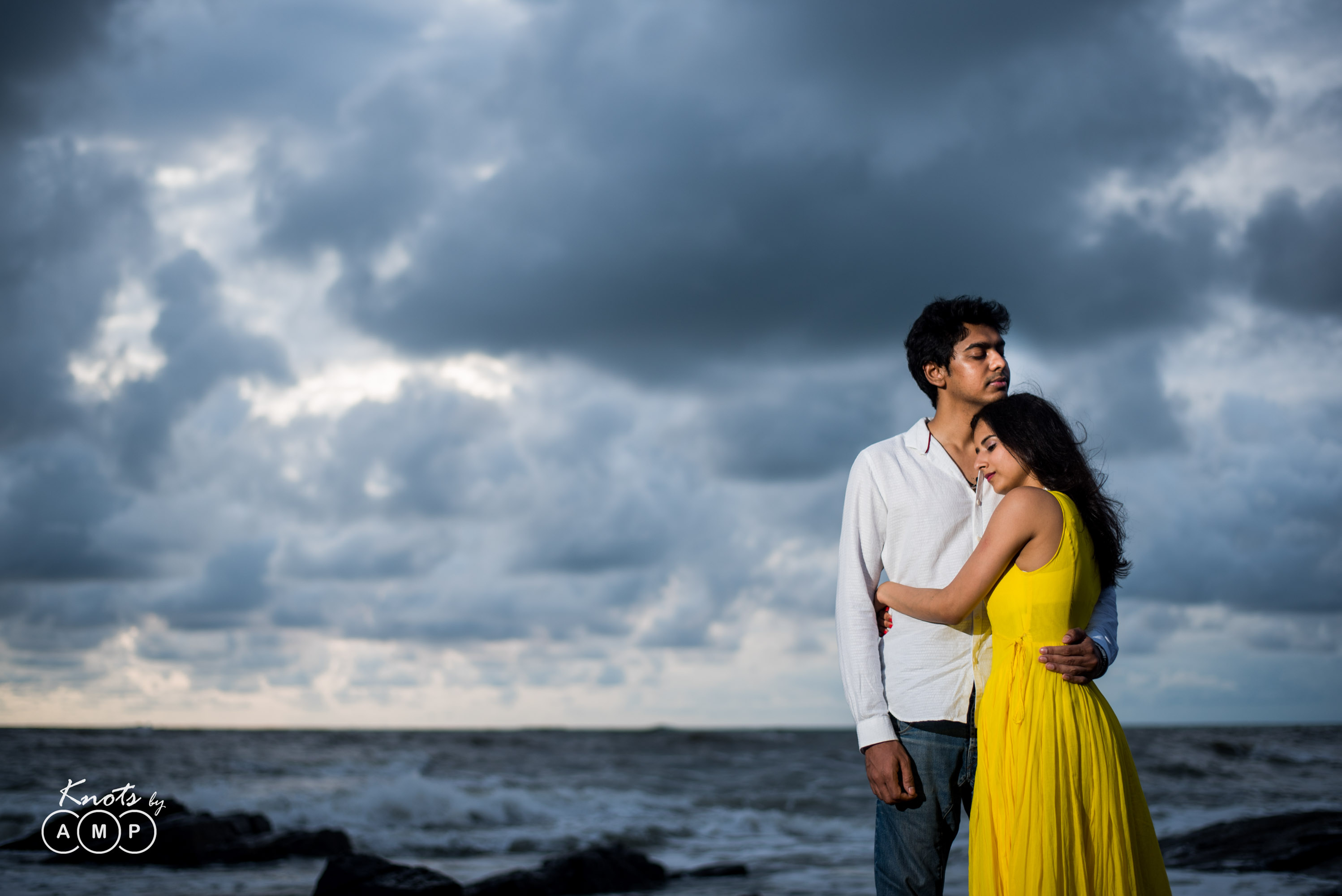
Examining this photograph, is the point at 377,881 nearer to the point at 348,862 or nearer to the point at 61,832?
the point at 348,862

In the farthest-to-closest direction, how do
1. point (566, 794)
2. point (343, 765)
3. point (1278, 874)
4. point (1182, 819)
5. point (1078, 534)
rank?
point (343, 765)
point (566, 794)
point (1182, 819)
point (1278, 874)
point (1078, 534)

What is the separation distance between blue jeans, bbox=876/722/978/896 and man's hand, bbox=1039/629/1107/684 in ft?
1.16

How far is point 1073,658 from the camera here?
2.60m

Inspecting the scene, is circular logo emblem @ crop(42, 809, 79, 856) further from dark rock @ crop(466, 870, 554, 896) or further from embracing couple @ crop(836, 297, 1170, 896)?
embracing couple @ crop(836, 297, 1170, 896)

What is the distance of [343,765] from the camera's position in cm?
2278

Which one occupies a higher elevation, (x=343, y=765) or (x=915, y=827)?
(x=915, y=827)

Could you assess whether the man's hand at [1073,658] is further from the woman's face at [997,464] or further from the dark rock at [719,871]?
the dark rock at [719,871]

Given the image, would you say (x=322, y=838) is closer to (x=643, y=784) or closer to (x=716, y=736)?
(x=643, y=784)

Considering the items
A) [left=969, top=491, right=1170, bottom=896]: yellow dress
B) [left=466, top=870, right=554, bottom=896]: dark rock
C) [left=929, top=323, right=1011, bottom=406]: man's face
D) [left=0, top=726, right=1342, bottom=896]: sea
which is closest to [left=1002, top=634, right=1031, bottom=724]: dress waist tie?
[left=969, top=491, right=1170, bottom=896]: yellow dress

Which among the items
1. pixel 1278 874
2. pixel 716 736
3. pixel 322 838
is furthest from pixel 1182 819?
pixel 716 736

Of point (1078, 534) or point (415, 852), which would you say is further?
point (415, 852)

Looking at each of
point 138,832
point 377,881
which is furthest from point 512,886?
point 138,832

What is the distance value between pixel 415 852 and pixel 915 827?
1073 cm

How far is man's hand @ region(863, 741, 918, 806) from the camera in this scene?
9.12 ft
